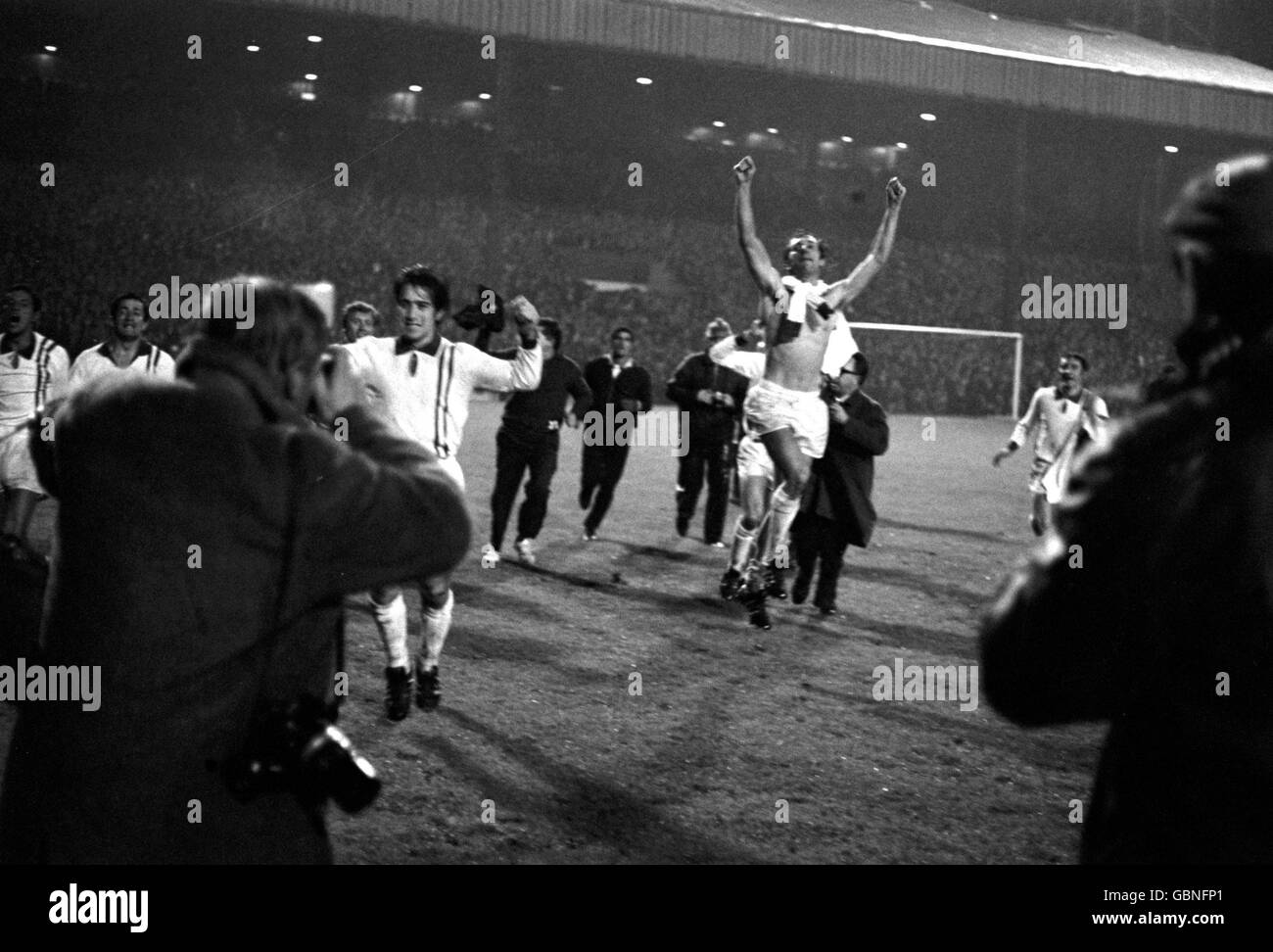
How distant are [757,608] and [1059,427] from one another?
180 inches

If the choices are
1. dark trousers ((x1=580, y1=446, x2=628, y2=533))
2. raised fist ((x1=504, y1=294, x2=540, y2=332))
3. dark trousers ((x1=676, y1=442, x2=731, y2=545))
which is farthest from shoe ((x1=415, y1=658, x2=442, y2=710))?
dark trousers ((x1=676, y1=442, x2=731, y2=545))

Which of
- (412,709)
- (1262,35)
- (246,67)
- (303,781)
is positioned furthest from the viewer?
(1262,35)

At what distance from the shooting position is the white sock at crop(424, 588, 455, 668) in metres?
6.44

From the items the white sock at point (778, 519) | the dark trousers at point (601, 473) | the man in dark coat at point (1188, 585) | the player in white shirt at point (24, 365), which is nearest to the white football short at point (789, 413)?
the white sock at point (778, 519)

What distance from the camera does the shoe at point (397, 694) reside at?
249 inches

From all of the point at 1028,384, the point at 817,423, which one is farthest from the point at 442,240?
the point at 817,423

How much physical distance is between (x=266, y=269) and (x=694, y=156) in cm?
1105

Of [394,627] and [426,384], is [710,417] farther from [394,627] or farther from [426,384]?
[394,627]

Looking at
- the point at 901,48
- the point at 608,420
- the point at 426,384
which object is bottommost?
the point at 608,420

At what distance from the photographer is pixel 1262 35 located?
127ft

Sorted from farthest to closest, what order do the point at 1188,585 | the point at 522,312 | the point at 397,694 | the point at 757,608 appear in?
the point at 757,608, the point at 522,312, the point at 397,694, the point at 1188,585

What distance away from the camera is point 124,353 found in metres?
8.23

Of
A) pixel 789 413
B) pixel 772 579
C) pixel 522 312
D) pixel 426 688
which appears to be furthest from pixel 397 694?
pixel 789 413
